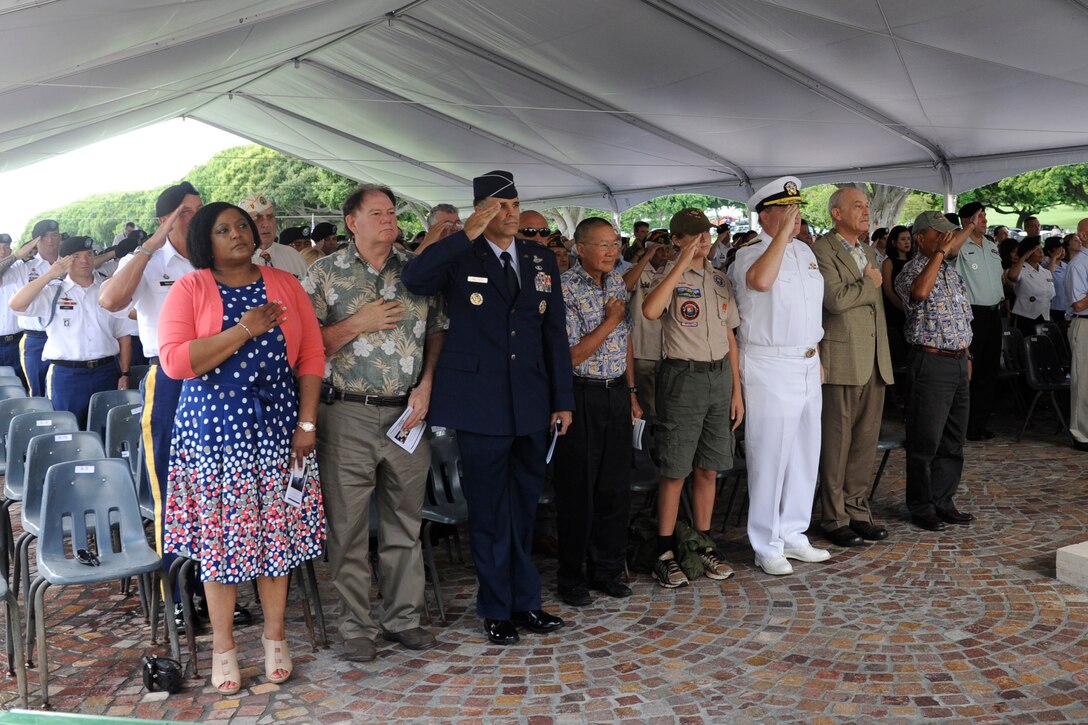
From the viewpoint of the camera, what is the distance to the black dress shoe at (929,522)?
5.47m

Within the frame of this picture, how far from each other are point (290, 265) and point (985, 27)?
6493mm

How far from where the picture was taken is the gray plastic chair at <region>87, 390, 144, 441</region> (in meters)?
5.57

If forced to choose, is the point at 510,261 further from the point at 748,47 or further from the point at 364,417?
the point at 748,47

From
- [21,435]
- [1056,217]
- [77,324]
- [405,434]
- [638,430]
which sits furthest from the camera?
[1056,217]

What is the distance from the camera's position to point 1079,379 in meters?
7.61

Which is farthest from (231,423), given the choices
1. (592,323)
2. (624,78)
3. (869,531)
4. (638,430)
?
(624,78)

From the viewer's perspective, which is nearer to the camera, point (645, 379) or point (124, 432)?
point (124, 432)

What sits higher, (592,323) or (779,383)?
(592,323)

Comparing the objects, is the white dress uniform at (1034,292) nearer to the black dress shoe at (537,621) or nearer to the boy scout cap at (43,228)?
the black dress shoe at (537,621)

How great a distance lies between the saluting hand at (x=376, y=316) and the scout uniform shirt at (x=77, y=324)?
3.13m

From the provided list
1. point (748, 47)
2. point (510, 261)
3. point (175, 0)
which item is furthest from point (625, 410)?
point (748, 47)

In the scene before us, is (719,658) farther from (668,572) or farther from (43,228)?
(43,228)

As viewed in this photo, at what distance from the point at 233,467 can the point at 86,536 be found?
94 centimetres

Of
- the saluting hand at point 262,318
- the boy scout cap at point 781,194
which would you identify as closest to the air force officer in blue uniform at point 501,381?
the saluting hand at point 262,318
